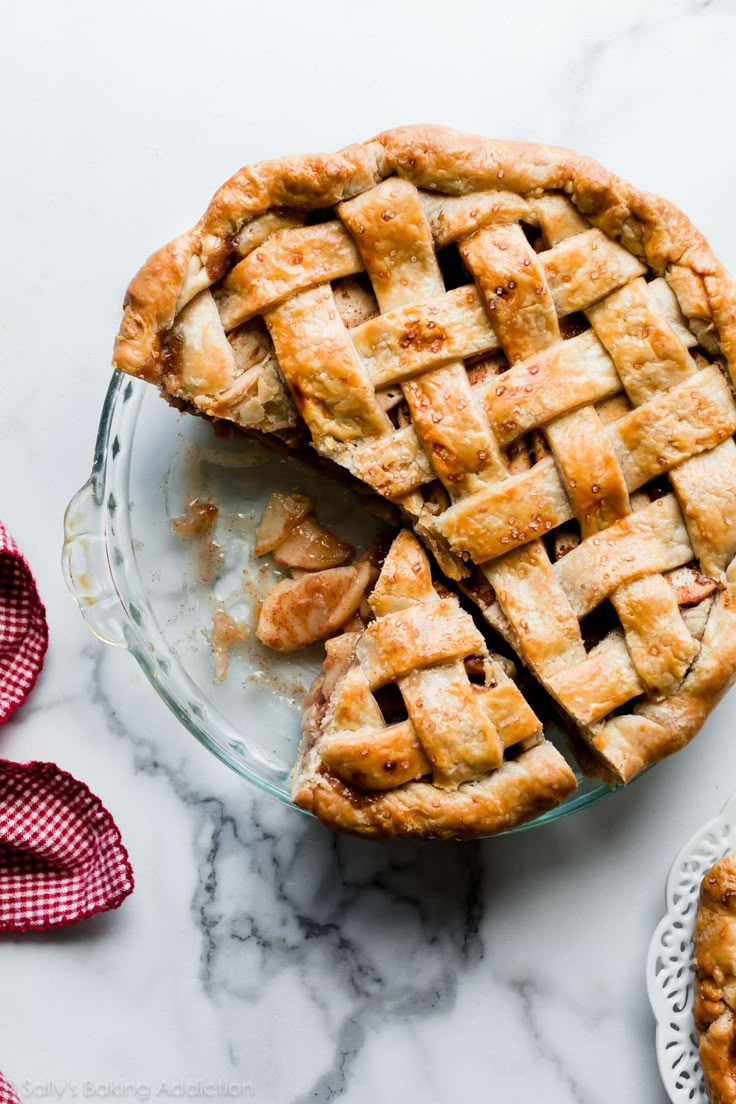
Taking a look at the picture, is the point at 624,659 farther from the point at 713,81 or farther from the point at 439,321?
the point at 713,81

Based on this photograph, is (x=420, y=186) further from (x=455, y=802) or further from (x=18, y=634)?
(x=18, y=634)

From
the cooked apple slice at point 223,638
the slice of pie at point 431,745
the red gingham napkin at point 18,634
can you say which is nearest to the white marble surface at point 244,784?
the red gingham napkin at point 18,634

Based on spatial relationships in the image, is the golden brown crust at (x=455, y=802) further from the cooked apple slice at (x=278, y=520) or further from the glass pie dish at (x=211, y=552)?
the cooked apple slice at (x=278, y=520)

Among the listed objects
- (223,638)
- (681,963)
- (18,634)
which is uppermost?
(18,634)

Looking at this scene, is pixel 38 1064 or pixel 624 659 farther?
pixel 38 1064

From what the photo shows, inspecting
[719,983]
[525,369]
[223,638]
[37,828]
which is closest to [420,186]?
[525,369]

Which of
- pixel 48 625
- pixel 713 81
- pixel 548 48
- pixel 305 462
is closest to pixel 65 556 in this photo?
pixel 48 625
